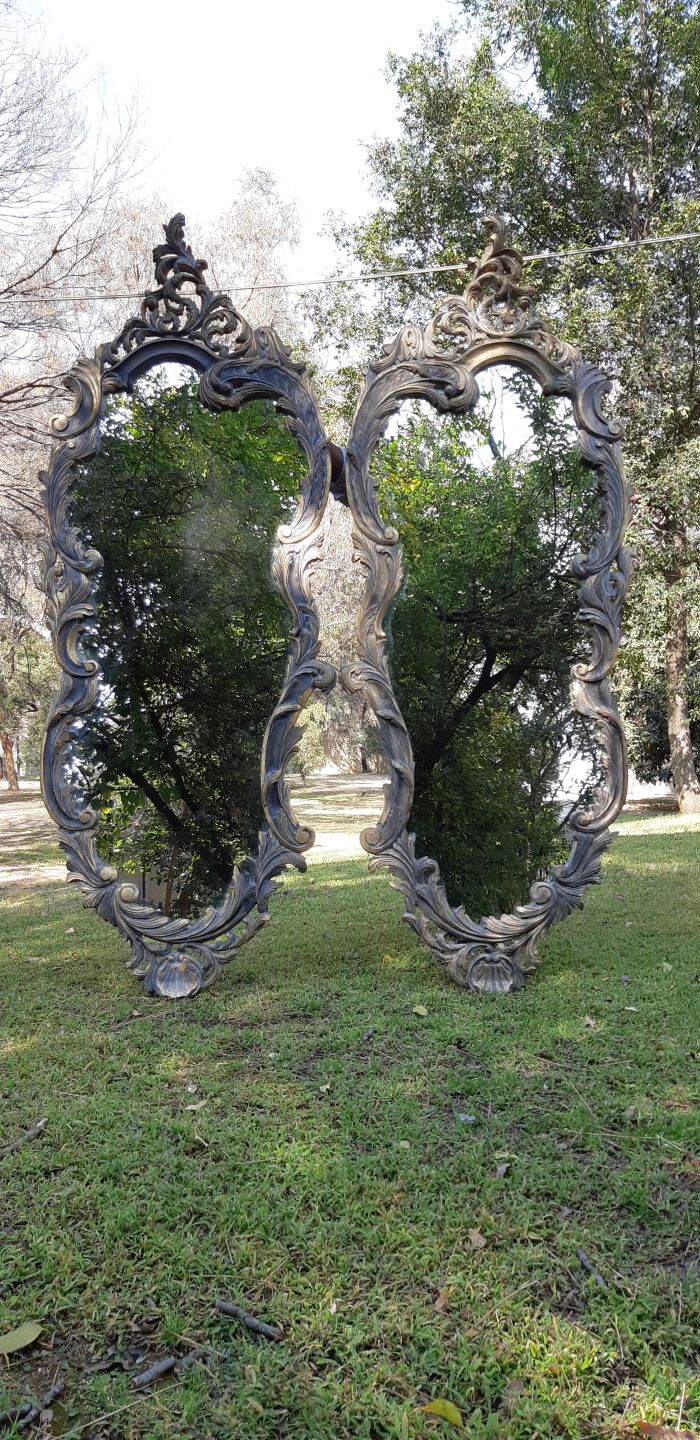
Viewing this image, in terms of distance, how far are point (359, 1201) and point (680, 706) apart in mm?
10114

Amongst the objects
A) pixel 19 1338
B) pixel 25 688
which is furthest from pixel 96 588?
pixel 25 688

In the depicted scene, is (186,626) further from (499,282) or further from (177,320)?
(499,282)

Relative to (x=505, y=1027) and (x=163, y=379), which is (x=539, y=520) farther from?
(x=505, y=1027)

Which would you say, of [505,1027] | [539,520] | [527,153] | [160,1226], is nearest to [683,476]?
[527,153]

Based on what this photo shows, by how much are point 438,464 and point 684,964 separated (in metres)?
2.64

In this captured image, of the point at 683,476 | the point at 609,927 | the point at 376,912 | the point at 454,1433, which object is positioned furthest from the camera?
the point at 683,476

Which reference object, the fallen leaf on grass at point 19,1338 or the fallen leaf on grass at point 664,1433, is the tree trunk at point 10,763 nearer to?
the fallen leaf on grass at point 19,1338

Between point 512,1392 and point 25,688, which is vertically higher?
point 25,688

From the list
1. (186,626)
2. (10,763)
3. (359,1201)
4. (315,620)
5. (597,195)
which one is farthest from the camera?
(10,763)

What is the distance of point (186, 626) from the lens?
4402 millimetres

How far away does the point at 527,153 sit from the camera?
10.9 metres

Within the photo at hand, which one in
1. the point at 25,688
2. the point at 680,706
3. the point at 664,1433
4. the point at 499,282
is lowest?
the point at 664,1433

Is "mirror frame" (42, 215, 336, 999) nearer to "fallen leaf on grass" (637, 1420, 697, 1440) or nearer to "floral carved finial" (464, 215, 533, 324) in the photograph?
"floral carved finial" (464, 215, 533, 324)

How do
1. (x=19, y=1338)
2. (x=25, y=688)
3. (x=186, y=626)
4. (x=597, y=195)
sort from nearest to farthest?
1. (x=19, y=1338)
2. (x=186, y=626)
3. (x=597, y=195)
4. (x=25, y=688)
